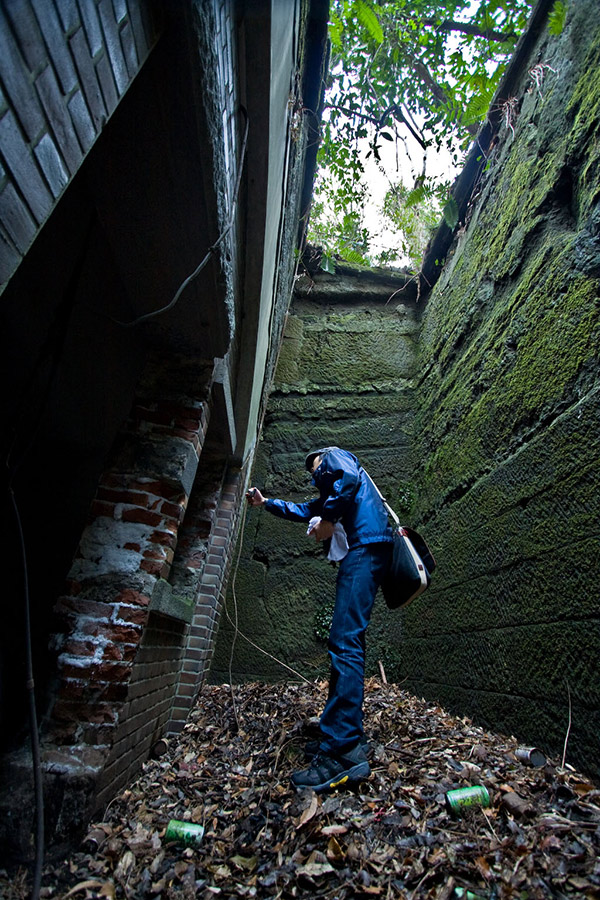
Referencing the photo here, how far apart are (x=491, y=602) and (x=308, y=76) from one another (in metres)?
3.66

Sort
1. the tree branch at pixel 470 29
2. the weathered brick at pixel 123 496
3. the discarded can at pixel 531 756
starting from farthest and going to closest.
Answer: the tree branch at pixel 470 29, the weathered brick at pixel 123 496, the discarded can at pixel 531 756

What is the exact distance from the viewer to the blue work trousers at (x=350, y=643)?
86.9 inches

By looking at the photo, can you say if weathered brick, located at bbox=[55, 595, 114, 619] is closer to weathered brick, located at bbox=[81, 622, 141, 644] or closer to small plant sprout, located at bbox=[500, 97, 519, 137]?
weathered brick, located at bbox=[81, 622, 141, 644]

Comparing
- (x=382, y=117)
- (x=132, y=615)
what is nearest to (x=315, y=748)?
(x=132, y=615)

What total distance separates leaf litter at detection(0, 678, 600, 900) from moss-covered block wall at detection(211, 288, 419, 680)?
1.60 meters

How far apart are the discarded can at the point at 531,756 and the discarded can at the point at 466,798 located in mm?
361

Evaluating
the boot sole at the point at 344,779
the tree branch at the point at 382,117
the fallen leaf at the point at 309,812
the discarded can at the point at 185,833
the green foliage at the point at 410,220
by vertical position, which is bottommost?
the discarded can at the point at 185,833

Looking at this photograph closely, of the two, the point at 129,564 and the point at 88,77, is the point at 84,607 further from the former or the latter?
the point at 88,77

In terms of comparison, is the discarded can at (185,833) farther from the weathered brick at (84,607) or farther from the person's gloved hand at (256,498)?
the person's gloved hand at (256,498)

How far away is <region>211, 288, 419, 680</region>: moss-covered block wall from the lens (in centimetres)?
412

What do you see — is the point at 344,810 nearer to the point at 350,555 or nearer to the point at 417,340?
the point at 350,555

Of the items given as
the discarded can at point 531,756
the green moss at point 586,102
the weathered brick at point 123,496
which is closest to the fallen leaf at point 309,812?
the discarded can at point 531,756

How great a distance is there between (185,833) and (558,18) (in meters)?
5.42

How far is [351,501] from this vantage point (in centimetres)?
271
